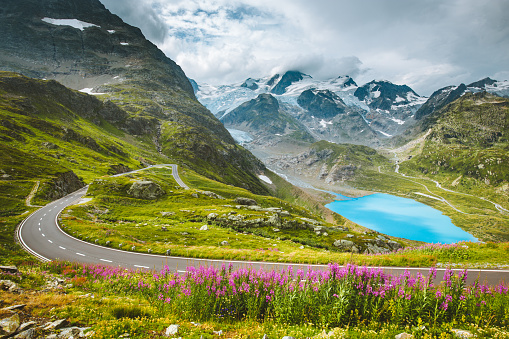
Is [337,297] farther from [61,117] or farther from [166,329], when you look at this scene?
[61,117]

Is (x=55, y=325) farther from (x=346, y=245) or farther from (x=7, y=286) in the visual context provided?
(x=346, y=245)

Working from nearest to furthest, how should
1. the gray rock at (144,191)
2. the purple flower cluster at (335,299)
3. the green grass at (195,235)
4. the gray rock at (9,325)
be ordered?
the gray rock at (9,325)
the purple flower cluster at (335,299)
the green grass at (195,235)
the gray rock at (144,191)

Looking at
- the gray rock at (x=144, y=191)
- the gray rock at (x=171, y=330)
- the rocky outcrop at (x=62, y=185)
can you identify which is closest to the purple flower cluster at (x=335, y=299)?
the gray rock at (x=171, y=330)

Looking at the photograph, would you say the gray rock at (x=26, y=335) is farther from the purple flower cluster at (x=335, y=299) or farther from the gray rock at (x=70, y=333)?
the purple flower cluster at (x=335, y=299)

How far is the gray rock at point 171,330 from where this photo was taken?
325 inches

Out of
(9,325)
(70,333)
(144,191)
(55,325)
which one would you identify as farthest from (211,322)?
(144,191)

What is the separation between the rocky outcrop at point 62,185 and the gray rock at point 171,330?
3047 inches

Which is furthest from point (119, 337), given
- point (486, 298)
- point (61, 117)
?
point (61, 117)

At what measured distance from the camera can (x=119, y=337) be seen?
7.62m

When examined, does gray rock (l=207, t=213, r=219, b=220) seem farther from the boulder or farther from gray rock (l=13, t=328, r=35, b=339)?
gray rock (l=13, t=328, r=35, b=339)

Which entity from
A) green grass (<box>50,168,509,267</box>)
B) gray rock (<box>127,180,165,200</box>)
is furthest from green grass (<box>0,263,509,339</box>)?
gray rock (<box>127,180,165,200</box>)

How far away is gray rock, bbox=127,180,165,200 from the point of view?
69.8 metres

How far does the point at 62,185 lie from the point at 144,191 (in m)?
27.6

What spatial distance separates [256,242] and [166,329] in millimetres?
28962
